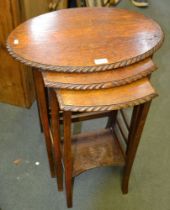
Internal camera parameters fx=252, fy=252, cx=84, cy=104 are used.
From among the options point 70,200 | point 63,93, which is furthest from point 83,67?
point 70,200

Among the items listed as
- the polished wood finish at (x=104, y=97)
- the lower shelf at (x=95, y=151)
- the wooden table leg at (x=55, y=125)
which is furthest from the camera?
the lower shelf at (x=95, y=151)

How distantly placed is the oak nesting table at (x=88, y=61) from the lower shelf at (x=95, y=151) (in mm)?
56

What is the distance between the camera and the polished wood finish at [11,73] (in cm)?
132

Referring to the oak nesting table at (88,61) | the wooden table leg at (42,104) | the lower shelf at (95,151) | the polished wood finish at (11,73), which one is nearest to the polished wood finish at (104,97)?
the oak nesting table at (88,61)

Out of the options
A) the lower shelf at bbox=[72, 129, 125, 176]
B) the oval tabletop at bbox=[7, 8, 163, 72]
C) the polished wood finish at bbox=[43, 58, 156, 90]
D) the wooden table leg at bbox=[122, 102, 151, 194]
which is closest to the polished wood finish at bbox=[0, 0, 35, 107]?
the oval tabletop at bbox=[7, 8, 163, 72]

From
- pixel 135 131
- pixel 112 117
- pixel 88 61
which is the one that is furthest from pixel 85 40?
pixel 112 117

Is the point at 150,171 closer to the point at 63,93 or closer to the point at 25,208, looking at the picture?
the point at 25,208

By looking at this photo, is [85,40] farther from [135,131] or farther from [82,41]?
[135,131]

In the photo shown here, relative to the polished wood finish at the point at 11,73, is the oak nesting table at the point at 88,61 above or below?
above

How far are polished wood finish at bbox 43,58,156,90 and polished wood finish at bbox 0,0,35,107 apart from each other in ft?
2.18

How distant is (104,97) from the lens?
0.79m

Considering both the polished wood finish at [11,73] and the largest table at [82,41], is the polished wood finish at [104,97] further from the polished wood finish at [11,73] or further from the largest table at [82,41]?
the polished wood finish at [11,73]

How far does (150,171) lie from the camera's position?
4.61 feet

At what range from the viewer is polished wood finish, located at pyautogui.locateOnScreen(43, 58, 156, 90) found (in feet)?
2.59
